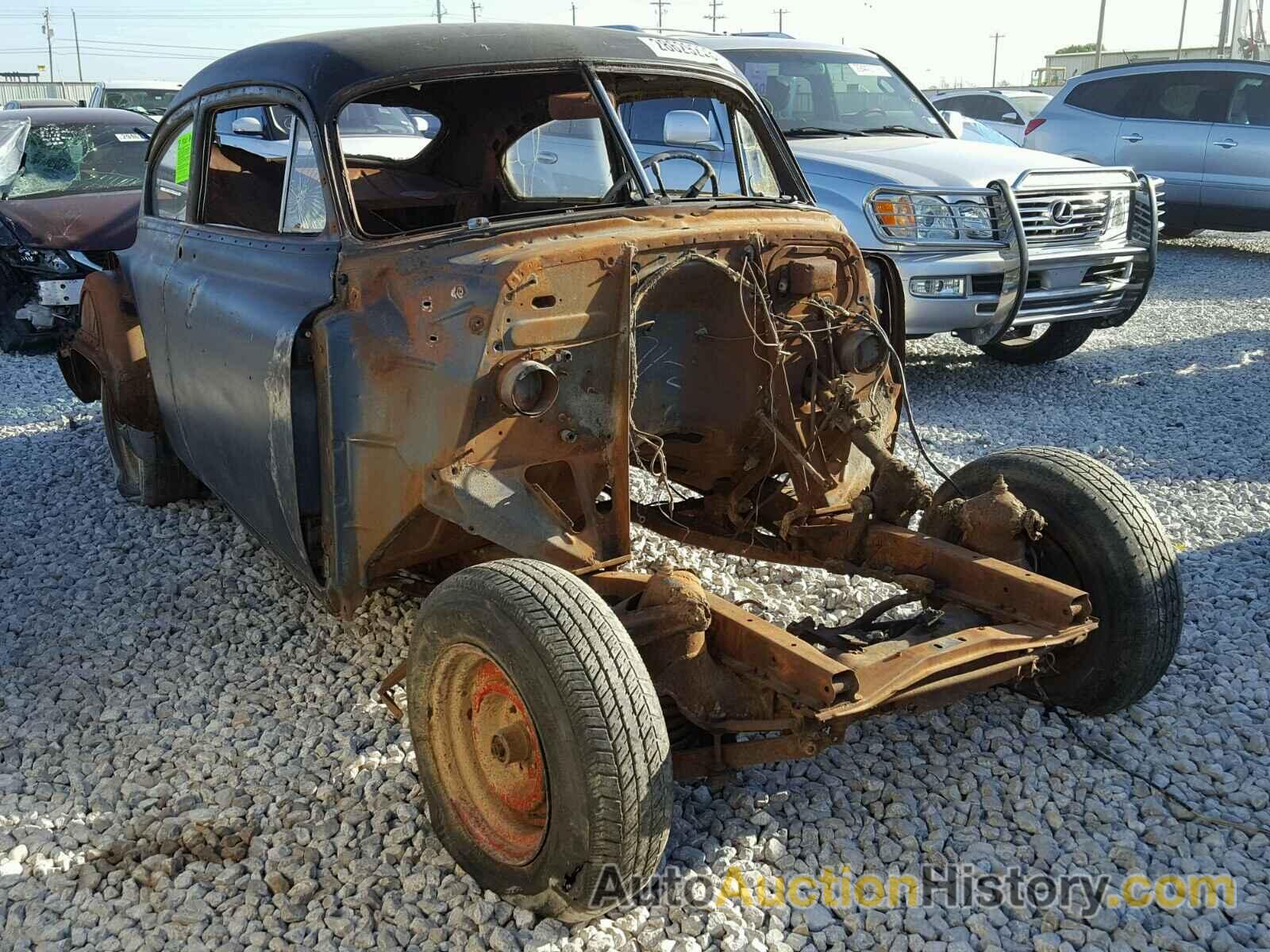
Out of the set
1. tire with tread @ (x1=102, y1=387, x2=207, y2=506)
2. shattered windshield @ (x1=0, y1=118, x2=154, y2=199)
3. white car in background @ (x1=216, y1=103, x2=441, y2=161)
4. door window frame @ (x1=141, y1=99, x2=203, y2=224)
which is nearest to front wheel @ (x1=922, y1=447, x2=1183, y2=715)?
white car in background @ (x1=216, y1=103, x2=441, y2=161)

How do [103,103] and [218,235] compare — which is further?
[103,103]

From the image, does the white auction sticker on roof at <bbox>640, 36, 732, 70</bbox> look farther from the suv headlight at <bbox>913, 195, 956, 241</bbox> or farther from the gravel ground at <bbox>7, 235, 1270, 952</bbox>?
the suv headlight at <bbox>913, 195, 956, 241</bbox>

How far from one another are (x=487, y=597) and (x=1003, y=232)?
5.56m

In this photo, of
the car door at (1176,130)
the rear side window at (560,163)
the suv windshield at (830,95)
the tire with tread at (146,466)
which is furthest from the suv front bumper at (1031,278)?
the car door at (1176,130)

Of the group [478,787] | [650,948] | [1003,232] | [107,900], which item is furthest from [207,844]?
[1003,232]

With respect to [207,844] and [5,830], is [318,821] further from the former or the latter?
[5,830]

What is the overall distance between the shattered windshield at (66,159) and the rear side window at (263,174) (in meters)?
5.87

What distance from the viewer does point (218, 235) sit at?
167 inches

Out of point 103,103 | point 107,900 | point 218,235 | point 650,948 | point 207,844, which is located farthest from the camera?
point 103,103

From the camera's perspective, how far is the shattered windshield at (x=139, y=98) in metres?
16.4

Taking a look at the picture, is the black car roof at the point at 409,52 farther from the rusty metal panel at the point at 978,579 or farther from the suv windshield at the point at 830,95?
the suv windshield at the point at 830,95

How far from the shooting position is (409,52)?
3768 millimetres

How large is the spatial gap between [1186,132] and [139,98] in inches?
560

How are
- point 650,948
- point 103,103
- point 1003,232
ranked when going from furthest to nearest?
point 103,103 < point 1003,232 < point 650,948
